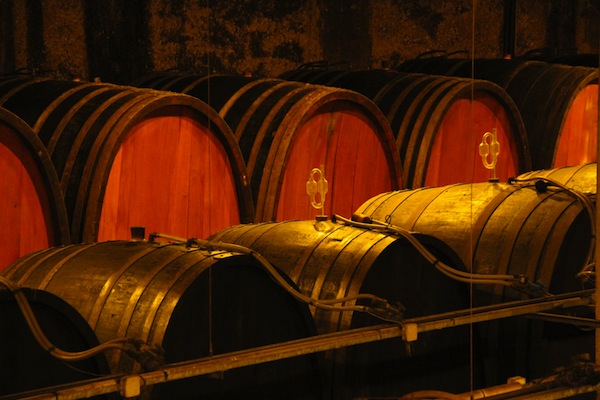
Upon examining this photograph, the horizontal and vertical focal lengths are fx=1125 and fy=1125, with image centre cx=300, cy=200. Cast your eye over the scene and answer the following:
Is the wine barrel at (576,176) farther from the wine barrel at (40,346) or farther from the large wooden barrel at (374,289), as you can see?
the wine barrel at (40,346)

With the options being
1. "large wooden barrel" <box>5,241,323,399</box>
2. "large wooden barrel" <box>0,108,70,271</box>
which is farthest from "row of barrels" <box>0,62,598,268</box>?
"large wooden barrel" <box>5,241,323,399</box>

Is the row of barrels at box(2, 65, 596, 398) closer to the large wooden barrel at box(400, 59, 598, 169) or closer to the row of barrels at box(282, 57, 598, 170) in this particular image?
the row of barrels at box(282, 57, 598, 170)

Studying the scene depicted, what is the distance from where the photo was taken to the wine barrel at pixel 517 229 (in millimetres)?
4008

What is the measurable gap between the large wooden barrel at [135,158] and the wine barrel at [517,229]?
756mm

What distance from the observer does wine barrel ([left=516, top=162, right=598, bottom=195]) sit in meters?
4.84

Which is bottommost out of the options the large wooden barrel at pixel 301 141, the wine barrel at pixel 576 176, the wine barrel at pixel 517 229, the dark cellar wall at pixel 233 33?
the wine barrel at pixel 517 229

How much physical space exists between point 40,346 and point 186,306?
43cm

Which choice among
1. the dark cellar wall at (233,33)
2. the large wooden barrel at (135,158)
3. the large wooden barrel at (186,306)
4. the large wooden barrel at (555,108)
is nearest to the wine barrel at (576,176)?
the dark cellar wall at (233,33)

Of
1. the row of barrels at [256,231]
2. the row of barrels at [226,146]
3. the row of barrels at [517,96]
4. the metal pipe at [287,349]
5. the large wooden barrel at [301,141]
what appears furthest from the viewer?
the row of barrels at [517,96]

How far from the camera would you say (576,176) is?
16.2 feet

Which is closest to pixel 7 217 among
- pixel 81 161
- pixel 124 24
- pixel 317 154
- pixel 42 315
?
pixel 81 161

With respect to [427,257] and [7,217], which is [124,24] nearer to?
[7,217]

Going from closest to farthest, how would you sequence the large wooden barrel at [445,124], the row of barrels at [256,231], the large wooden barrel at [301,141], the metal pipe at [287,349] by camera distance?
the metal pipe at [287,349] < the row of barrels at [256,231] < the large wooden barrel at [301,141] < the large wooden barrel at [445,124]

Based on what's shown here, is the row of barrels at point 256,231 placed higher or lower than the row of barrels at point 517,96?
lower
